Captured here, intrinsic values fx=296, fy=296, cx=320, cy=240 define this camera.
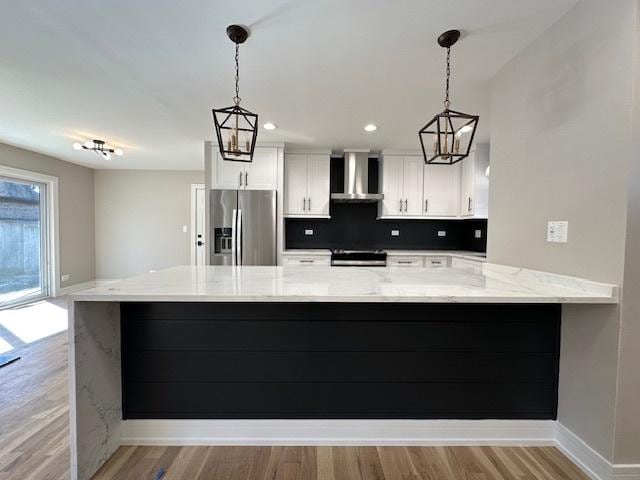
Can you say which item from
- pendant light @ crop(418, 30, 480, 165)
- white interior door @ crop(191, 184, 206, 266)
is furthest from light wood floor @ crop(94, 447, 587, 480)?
white interior door @ crop(191, 184, 206, 266)

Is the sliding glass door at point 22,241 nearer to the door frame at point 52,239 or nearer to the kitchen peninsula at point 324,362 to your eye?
the door frame at point 52,239

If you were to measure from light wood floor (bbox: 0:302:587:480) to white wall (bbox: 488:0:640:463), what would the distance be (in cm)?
36

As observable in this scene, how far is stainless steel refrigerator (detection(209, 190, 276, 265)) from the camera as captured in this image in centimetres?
385

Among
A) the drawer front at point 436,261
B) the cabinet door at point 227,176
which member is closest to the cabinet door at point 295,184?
the cabinet door at point 227,176

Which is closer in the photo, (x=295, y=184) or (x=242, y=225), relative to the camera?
(x=242, y=225)

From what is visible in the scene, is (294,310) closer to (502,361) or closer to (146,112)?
(502,361)

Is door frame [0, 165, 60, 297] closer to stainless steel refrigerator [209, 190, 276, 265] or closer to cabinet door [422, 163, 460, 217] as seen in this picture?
stainless steel refrigerator [209, 190, 276, 265]

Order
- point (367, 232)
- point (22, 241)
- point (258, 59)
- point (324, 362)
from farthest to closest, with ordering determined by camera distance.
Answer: point (367, 232), point (22, 241), point (258, 59), point (324, 362)

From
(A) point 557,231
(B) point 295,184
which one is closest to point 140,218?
(B) point 295,184

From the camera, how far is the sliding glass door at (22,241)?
4.27 m

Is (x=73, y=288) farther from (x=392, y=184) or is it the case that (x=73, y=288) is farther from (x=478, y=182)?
(x=478, y=182)

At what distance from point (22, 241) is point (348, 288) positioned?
565 cm

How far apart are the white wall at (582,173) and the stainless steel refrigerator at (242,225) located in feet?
9.13

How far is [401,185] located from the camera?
4.31m
